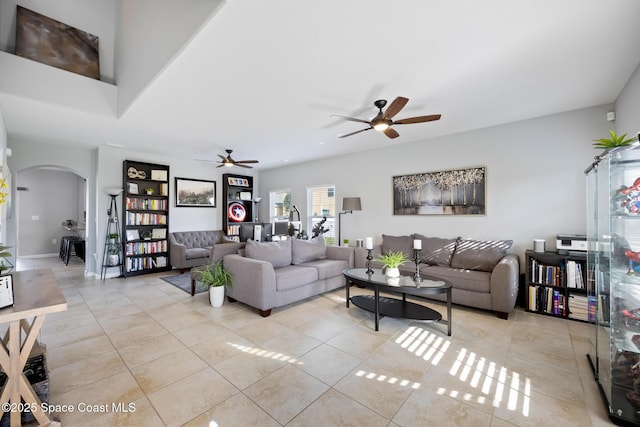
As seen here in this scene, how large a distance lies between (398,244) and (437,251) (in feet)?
2.18

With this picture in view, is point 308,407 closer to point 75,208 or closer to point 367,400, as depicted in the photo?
point 367,400

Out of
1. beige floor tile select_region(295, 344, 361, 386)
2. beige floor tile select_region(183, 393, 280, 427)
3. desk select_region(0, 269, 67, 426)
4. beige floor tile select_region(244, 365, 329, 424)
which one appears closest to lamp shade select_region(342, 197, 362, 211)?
beige floor tile select_region(295, 344, 361, 386)

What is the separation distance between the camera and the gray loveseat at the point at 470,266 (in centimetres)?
319

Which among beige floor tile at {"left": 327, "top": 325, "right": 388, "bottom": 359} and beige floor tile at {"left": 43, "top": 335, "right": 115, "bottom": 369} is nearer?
beige floor tile at {"left": 43, "top": 335, "right": 115, "bottom": 369}

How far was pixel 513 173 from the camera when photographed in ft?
12.9

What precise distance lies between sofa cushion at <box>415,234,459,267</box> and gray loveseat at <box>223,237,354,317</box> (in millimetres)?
1221

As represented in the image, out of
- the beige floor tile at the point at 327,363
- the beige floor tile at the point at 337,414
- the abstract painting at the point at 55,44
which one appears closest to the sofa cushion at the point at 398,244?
the beige floor tile at the point at 327,363

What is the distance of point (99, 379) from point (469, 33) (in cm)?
384

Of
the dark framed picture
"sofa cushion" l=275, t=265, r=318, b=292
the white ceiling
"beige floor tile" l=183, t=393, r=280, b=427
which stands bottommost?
"beige floor tile" l=183, t=393, r=280, b=427

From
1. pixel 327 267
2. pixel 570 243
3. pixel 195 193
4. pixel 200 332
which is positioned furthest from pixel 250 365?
pixel 195 193

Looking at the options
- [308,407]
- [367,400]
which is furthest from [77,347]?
[367,400]

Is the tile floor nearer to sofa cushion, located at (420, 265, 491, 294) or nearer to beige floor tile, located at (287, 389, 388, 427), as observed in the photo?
beige floor tile, located at (287, 389, 388, 427)

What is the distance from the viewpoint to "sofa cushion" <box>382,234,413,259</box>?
459cm

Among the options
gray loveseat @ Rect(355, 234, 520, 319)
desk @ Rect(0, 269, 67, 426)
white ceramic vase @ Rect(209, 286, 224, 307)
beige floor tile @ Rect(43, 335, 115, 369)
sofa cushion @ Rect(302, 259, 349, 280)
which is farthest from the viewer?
sofa cushion @ Rect(302, 259, 349, 280)
